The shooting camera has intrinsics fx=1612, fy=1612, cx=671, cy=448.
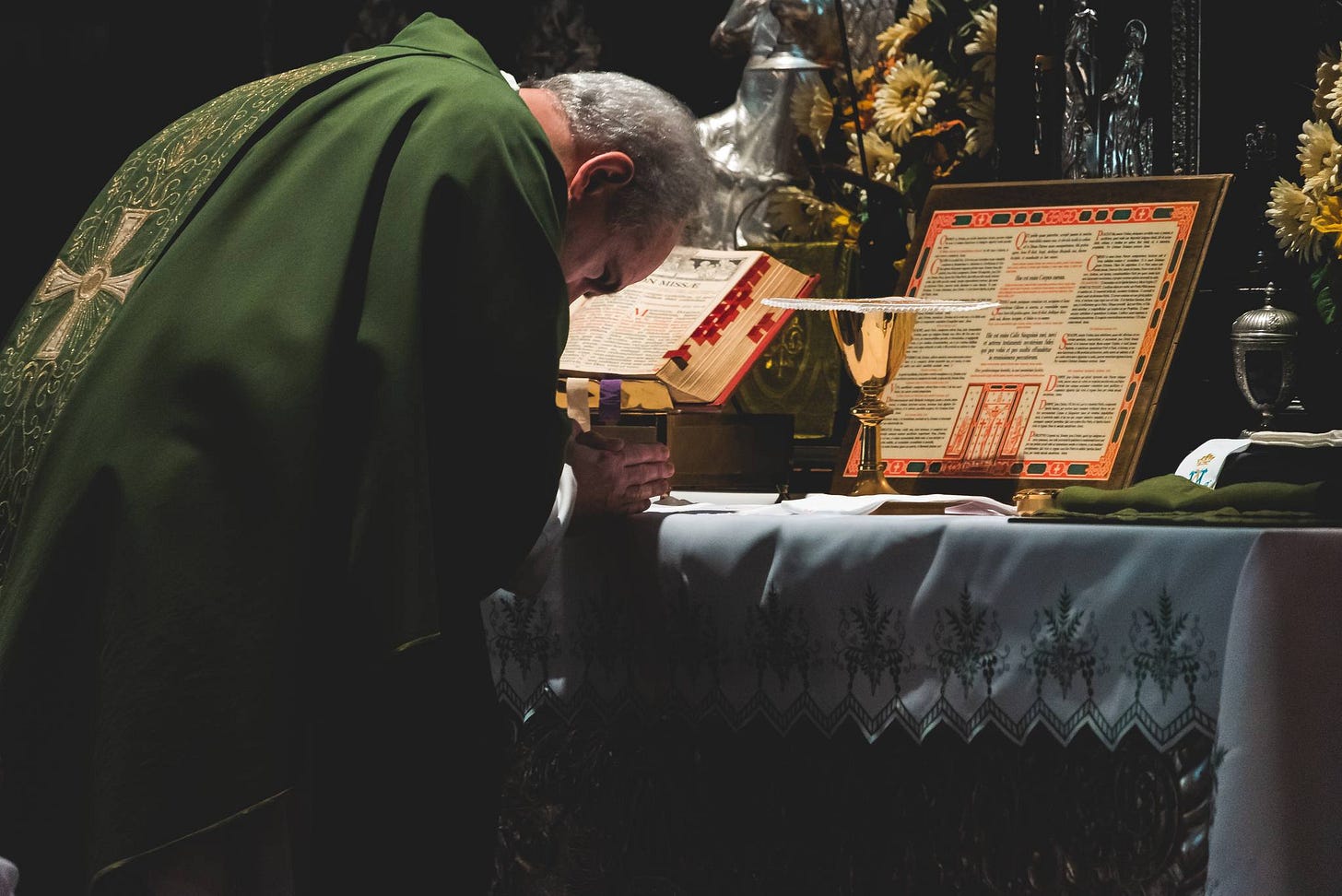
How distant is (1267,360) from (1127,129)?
0.50m

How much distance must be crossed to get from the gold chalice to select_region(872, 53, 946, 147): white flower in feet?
1.94

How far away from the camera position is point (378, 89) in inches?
71.2

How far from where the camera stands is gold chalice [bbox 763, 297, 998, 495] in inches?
87.7

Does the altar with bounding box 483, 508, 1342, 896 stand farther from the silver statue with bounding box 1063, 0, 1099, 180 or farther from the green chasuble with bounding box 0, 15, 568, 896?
the silver statue with bounding box 1063, 0, 1099, 180

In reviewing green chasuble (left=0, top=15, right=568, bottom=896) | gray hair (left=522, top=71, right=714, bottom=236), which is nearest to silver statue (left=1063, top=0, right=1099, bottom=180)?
gray hair (left=522, top=71, right=714, bottom=236)

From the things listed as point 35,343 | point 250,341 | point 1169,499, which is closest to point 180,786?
point 250,341

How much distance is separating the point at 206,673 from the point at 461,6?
2970 millimetres

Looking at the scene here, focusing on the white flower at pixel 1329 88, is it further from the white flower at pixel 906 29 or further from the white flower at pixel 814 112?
the white flower at pixel 814 112

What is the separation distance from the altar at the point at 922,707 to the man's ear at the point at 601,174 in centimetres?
44

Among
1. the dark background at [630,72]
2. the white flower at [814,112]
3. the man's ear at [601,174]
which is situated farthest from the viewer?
the white flower at [814,112]

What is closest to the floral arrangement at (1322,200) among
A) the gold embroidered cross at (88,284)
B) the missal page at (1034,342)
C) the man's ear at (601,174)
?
the missal page at (1034,342)

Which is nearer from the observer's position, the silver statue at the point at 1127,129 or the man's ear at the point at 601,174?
the man's ear at the point at 601,174

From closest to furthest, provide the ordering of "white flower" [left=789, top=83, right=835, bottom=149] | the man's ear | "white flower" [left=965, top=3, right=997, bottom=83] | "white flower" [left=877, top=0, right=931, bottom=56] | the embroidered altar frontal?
the embroidered altar frontal
the man's ear
"white flower" [left=965, top=3, right=997, bottom=83]
"white flower" [left=877, top=0, right=931, bottom=56]
"white flower" [left=789, top=83, right=835, bottom=149]

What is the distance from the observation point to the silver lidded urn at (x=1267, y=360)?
7.52 ft
